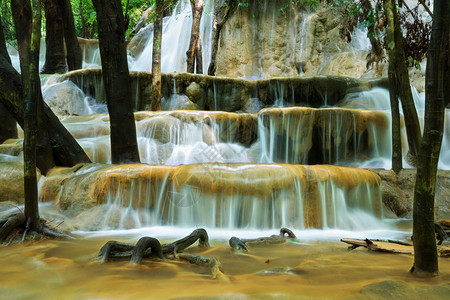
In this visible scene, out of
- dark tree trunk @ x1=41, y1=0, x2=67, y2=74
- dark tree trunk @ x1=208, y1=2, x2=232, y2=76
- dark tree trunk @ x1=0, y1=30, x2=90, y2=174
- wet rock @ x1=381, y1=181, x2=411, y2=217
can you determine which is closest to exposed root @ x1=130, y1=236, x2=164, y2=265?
dark tree trunk @ x1=0, y1=30, x2=90, y2=174

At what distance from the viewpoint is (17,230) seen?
14.3 ft

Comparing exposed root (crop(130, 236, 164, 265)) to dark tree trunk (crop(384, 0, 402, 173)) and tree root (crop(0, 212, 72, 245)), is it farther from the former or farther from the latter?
dark tree trunk (crop(384, 0, 402, 173))

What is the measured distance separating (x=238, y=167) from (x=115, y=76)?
291cm

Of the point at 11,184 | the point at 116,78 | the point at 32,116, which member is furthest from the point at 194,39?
the point at 32,116

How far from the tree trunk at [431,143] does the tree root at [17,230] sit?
3.90 metres

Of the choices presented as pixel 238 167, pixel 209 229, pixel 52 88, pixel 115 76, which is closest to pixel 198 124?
pixel 115 76

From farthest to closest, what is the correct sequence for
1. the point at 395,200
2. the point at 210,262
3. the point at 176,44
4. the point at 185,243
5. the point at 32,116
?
the point at 176,44 < the point at 395,200 < the point at 32,116 < the point at 185,243 < the point at 210,262

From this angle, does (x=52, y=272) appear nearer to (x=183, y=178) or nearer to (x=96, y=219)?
(x=96, y=219)

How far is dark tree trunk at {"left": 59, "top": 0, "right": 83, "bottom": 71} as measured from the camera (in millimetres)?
14375

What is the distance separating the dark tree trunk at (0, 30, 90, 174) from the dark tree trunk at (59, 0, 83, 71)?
Answer: 7496mm

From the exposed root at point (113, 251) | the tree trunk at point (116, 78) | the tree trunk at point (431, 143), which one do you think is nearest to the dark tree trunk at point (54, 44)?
the tree trunk at point (116, 78)

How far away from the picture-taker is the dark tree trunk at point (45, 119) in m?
6.92

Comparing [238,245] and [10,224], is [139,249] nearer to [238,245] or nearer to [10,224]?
[238,245]

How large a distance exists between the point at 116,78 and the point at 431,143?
580 centimetres
